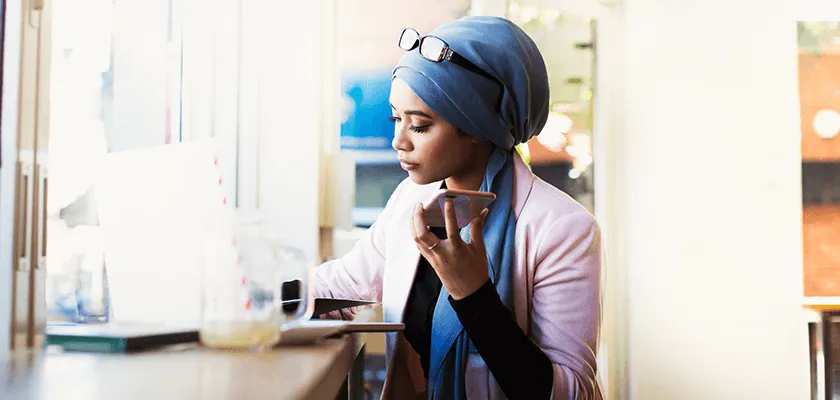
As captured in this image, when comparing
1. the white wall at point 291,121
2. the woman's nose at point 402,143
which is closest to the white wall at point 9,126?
the woman's nose at point 402,143

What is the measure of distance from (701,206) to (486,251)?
1.67m

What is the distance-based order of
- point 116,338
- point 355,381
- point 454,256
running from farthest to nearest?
point 355,381 < point 454,256 < point 116,338

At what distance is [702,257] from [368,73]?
4.18 ft

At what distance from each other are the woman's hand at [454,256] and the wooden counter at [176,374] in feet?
1.04

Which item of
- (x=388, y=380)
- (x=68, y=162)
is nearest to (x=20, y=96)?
(x=68, y=162)

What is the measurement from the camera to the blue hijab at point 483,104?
1.41 meters

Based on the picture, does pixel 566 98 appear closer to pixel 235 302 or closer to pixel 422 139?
pixel 422 139

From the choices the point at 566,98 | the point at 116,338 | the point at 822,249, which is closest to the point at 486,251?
the point at 116,338

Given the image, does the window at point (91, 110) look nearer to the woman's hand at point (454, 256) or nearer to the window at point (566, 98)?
the woman's hand at point (454, 256)

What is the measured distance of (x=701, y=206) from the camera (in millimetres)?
2865

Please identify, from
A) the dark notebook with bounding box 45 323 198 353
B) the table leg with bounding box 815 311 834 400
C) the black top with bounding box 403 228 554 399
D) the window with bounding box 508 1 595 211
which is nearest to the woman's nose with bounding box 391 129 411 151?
the black top with bounding box 403 228 554 399

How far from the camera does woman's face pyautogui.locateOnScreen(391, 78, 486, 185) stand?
1.45 m

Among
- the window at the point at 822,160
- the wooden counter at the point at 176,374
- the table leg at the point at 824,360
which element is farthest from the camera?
the window at the point at 822,160

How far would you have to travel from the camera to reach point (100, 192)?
3.34 feet
